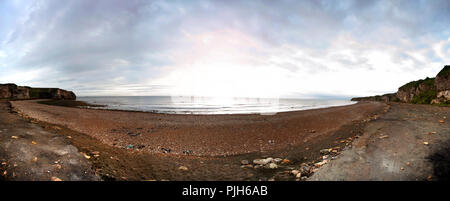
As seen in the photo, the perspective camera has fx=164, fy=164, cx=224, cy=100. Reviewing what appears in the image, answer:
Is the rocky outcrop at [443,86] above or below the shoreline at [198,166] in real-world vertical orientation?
above

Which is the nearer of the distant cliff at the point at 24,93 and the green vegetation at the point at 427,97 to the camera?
the green vegetation at the point at 427,97

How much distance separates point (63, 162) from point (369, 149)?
32.9 ft

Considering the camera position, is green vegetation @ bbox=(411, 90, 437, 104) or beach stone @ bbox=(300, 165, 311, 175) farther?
green vegetation @ bbox=(411, 90, 437, 104)

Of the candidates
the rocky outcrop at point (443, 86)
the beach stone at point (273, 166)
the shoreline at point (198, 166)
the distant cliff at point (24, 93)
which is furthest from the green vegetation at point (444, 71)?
the distant cliff at point (24, 93)

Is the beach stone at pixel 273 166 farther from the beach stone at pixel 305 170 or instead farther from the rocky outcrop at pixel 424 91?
the rocky outcrop at pixel 424 91

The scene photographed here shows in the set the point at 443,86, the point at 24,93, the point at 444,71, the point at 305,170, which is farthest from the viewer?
the point at 24,93

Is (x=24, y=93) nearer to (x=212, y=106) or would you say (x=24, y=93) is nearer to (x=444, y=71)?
(x=212, y=106)

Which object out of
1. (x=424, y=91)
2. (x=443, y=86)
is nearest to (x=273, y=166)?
(x=443, y=86)

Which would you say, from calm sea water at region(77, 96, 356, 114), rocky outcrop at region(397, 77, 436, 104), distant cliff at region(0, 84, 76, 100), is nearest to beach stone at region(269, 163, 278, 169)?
calm sea water at region(77, 96, 356, 114)

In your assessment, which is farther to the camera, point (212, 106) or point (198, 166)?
point (212, 106)

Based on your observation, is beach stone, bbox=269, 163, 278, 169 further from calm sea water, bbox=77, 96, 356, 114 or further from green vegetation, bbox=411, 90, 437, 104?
green vegetation, bbox=411, 90, 437, 104

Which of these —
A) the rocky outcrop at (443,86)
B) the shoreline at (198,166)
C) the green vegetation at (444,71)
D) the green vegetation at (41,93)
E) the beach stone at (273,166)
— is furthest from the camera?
the green vegetation at (41,93)

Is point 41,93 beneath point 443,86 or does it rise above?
above

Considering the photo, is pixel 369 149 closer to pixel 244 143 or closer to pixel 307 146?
pixel 307 146
